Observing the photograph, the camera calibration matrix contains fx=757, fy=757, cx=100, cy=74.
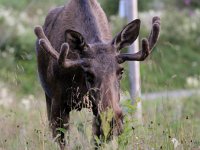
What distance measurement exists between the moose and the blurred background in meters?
0.23

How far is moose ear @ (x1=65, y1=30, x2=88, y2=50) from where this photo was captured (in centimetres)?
741

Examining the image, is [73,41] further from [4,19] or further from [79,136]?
[4,19]

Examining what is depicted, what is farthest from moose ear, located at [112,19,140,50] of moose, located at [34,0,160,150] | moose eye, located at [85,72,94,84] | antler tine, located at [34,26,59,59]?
antler tine, located at [34,26,59,59]

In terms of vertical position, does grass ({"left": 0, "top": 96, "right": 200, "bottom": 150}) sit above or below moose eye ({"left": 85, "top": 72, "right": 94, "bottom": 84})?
below

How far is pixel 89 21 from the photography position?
805 centimetres

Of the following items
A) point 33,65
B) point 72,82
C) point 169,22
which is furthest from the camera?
point 169,22

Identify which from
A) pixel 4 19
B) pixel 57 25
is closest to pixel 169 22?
pixel 4 19

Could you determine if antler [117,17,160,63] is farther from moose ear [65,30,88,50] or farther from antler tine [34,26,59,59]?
antler tine [34,26,59,59]

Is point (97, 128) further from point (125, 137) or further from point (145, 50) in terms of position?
point (145, 50)

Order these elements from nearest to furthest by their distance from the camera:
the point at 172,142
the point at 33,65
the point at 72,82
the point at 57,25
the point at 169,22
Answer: the point at 172,142 → the point at 72,82 → the point at 57,25 → the point at 33,65 → the point at 169,22

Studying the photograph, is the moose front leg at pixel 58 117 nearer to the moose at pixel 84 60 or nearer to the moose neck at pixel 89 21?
the moose at pixel 84 60

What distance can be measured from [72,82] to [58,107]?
49cm

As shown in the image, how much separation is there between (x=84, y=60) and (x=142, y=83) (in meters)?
6.53

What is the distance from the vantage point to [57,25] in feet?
28.0
